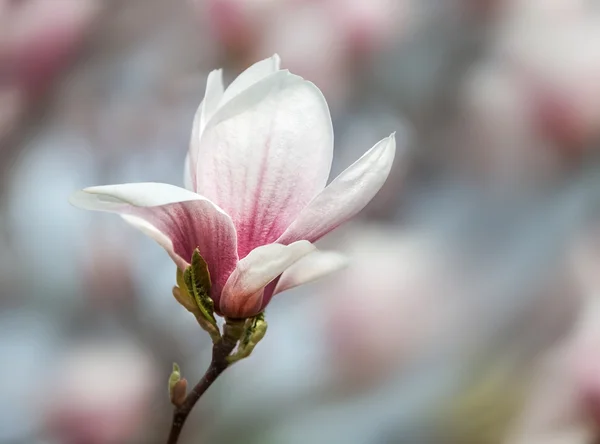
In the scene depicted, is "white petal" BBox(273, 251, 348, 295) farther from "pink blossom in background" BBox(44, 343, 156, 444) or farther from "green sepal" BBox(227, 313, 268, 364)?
"pink blossom in background" BBox(44, 343, 156, 444)

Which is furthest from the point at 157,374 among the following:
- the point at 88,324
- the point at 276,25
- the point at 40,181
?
the point at 276,25

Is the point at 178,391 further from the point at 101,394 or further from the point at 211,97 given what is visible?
the point at 101,394

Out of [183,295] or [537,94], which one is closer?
[183,295]

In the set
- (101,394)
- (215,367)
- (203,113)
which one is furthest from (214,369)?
(101,394)

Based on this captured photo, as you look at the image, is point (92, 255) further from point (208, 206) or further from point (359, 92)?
point (208, 206)

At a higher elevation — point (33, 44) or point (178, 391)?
point (33, 44)

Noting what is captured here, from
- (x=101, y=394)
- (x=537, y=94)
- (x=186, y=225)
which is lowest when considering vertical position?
(x=101, y=394)
